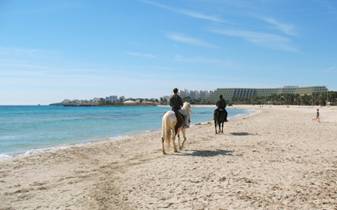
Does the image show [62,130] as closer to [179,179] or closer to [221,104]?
[221,104]

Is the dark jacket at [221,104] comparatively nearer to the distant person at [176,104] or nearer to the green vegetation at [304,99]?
the distant person at [176,104]

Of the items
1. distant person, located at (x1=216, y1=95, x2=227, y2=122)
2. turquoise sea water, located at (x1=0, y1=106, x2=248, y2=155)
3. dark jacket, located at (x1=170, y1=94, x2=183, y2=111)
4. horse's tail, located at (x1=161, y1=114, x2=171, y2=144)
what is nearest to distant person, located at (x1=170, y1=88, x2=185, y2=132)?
dark jacket, located at (x1=170, y1=94, x2=183, y2=111)

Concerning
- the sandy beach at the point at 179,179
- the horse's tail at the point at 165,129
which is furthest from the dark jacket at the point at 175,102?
the sandy beach at the point at 179,179

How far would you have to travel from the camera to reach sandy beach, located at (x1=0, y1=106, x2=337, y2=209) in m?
7.69

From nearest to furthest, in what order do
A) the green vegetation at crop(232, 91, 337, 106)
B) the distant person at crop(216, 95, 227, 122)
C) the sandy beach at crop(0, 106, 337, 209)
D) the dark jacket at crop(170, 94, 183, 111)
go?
the sandy beach at crop(0, 106, 337, 209), the dark jacket at crop(170, 94, 183, 111), the distant person at crop(216, 95, 227, 122), the green vegetation at crop(232, 91, 337, 106)

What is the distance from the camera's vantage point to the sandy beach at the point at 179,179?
7.69 m

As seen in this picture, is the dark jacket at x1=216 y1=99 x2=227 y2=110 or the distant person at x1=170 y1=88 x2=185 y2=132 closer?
the distant person at x1=170 y1=88 x2=185 y2=132

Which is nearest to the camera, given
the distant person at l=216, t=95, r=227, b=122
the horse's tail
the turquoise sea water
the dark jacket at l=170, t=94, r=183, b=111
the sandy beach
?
the sandy beach

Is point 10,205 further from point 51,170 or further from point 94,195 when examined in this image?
point 51,170

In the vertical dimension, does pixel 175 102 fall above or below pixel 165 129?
above

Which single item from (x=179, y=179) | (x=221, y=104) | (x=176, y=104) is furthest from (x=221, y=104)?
(x=179, y=179)

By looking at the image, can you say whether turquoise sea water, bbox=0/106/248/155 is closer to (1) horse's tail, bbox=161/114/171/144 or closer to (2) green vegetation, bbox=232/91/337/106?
(1) horse's tail, bbox=161/114/171/144

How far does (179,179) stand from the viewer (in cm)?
954

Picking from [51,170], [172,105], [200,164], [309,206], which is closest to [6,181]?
[51,170]
